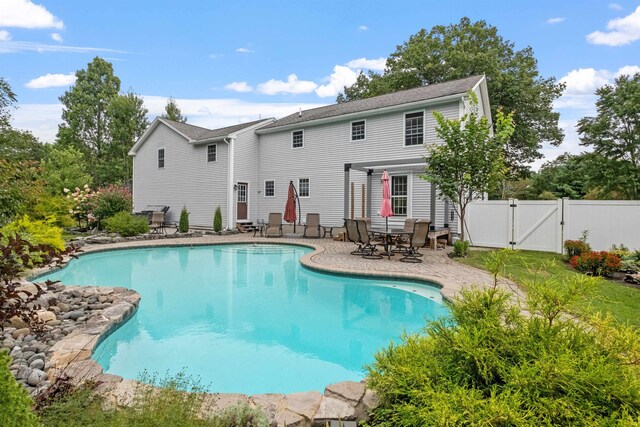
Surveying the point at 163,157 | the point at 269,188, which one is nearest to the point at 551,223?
the point at 269,188

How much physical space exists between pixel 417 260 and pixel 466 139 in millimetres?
3609

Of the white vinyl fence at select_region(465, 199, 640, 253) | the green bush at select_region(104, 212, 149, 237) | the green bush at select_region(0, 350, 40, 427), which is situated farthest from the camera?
the green bush at select_region(104, 212, 149, 237)

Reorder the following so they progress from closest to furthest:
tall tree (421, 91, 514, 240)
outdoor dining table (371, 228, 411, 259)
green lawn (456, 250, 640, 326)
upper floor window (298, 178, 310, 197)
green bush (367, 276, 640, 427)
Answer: green bush (367, 276, 640, 427), green lawn (456, 250, 640, 326), tall tree (421, 91, 514, 240), outdoor dining table (371, 228, 411, 259), upper floor window (298, 178, 310, 197)

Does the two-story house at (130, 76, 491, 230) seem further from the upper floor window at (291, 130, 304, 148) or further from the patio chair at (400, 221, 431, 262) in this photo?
the patio chair at (400, 221, 431, 262)

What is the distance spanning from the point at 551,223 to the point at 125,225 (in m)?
14.9

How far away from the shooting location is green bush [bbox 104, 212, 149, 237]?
14.0 m

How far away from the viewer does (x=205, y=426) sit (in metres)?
2.09

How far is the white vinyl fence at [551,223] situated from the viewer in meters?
9.68

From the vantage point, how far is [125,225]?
46.1 feet

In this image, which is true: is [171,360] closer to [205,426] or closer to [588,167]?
[205,426]

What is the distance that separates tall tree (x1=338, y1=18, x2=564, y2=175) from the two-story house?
7.38 meters

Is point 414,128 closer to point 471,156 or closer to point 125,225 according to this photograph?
point 471,156

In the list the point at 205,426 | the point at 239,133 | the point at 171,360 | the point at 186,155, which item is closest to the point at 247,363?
Answer: the point at 171,360

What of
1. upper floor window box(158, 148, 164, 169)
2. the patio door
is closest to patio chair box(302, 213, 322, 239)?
the patio door
